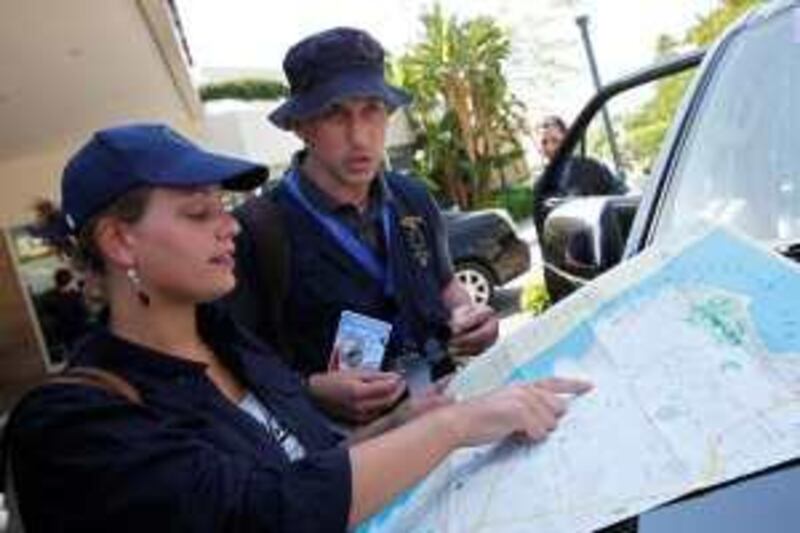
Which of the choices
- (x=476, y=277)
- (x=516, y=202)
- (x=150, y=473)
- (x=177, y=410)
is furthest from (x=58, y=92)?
(x=516, y=202)

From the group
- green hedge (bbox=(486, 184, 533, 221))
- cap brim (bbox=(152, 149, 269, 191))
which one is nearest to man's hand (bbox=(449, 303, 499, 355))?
cap brim (bbox=(152, 149, 269, 191))

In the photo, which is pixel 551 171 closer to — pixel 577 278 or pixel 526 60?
pixel 577 278

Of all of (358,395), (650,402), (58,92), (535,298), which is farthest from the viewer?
(58,92)

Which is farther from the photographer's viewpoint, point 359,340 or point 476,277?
point 476,277

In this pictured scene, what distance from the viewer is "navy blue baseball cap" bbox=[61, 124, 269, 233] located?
6.79 feet

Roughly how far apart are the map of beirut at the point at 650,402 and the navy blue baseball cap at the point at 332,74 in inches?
49.0

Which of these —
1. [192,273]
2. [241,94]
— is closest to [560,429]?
[192,273]

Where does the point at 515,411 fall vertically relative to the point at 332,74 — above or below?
below

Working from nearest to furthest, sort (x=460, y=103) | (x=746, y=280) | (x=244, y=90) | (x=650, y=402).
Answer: (x=650, y=402) < (x=746, y=280) < (x=460, y=103) < (x=244, y=90)

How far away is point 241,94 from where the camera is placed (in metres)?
33.7

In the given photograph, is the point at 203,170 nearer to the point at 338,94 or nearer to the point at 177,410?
the point at 177,410

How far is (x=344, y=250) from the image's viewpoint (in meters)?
3.16

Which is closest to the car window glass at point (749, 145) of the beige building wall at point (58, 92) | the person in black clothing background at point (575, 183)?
the person in black clothing background at point (575, 183)

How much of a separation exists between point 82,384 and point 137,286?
234mm
